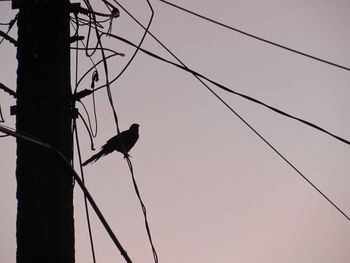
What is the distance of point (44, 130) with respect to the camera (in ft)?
12.0

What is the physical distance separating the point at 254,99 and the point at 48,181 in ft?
6.33

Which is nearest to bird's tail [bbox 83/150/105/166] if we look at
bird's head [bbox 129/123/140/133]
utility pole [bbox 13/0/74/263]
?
utility pole [bbox 13/0/74/263]

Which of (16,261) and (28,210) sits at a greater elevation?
(28,210)

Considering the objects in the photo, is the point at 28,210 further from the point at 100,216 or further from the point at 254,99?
the point at 254,99

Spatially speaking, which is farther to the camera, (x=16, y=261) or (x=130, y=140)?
(x=130, y=140)

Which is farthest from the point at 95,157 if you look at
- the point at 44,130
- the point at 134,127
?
the point at 134,127

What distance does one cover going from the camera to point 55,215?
3510 mm

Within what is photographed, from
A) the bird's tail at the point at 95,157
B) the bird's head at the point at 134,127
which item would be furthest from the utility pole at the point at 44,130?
the bird's head at the point at 134,127

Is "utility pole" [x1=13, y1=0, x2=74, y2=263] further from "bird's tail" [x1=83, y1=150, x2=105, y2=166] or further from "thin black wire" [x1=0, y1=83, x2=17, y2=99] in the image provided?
"bird's tail" [x1=83, y1=150, x2=105, y2=166]

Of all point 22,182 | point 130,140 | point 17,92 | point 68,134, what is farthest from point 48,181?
point 130,140

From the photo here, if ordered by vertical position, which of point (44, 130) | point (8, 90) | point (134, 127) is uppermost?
point (134, 127)

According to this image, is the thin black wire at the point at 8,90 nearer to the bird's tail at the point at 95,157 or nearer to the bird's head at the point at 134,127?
the bird's tail at the point at 95,157

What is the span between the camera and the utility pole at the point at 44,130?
11.4 ft

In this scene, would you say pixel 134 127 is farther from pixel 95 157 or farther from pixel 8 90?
pixel 8 90
